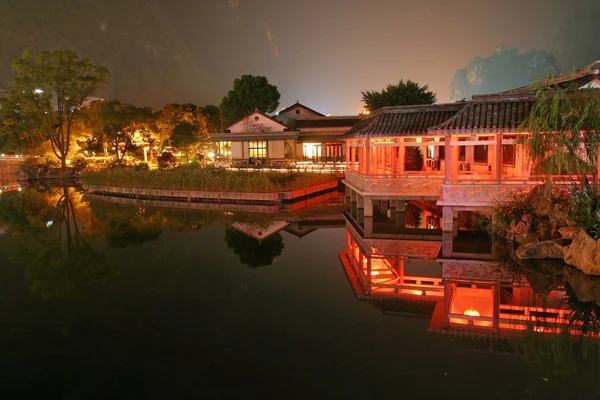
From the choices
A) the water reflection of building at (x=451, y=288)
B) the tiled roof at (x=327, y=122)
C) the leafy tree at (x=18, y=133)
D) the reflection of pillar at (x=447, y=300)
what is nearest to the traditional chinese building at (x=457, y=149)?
the water reflection of building at (x=451, y=288)

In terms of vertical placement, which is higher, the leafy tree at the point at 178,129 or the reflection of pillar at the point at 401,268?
the leafy tree at the point at 178,129

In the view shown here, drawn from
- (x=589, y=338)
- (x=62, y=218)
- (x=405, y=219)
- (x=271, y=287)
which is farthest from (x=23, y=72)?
(x=589, y=338)

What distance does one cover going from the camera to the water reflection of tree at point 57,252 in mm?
10406

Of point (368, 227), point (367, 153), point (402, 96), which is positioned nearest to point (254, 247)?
point (368, 227)

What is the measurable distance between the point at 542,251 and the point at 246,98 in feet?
165

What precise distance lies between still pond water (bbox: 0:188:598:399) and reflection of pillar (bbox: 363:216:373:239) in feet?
5.49

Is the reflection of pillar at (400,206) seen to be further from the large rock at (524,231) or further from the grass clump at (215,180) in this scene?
the grass clump at (215,180)

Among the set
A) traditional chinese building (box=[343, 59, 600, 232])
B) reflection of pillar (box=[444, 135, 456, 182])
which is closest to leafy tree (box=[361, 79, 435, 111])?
traditional chinese building (box=[343, 59, 600, 232])

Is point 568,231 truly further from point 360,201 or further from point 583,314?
point 360,201

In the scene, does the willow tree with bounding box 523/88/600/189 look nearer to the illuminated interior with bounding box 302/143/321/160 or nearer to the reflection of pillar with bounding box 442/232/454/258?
the reflection of pillar with bounding box 442/232/454/258

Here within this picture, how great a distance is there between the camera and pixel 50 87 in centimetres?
3988

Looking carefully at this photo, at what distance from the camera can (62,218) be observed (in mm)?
19828

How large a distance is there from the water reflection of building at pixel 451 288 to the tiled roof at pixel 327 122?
28.3m

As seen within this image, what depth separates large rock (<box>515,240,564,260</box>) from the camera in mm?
10789
